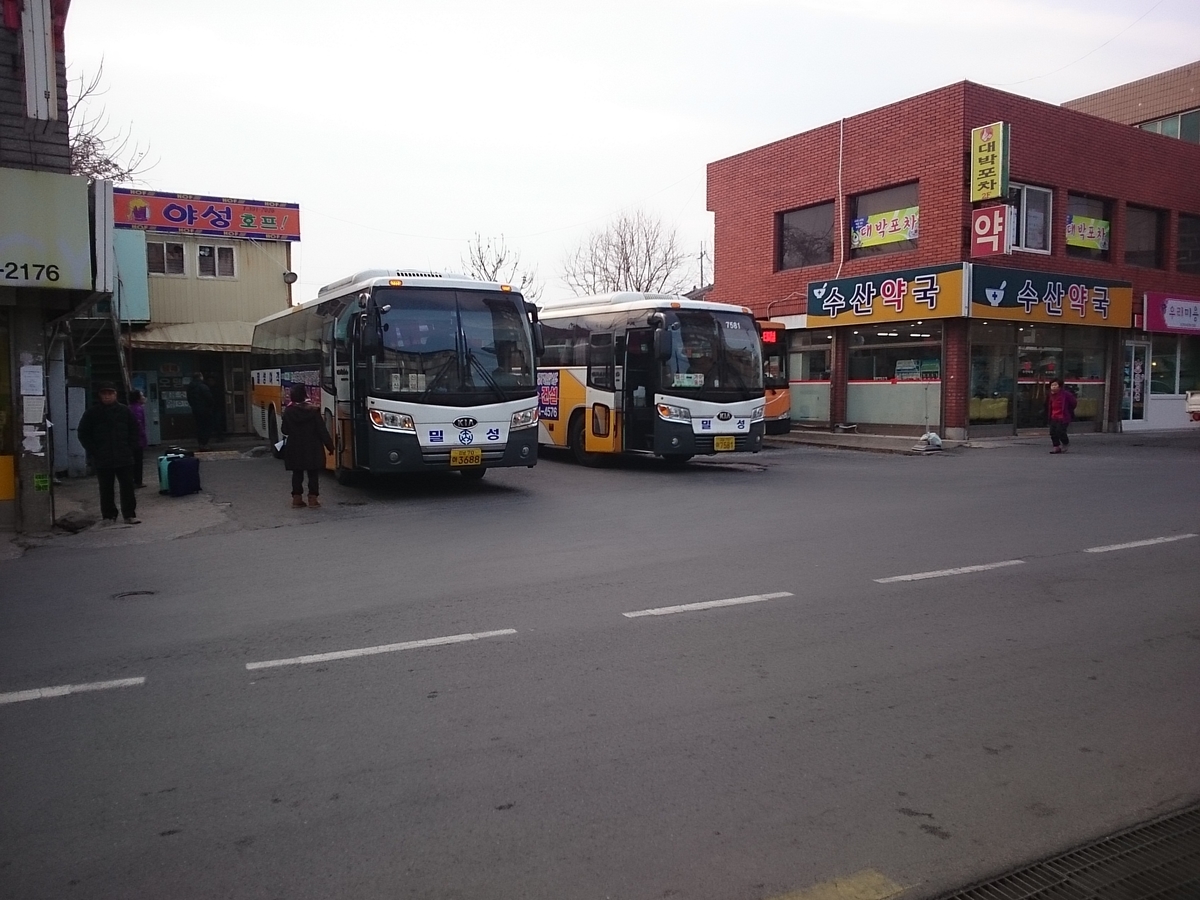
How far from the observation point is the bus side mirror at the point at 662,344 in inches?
647

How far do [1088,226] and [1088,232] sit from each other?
0.16 metres

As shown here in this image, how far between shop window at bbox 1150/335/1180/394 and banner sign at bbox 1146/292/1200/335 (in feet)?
1.82

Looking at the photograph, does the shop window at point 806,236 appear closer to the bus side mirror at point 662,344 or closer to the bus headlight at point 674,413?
the bus side mirror at point 662,344

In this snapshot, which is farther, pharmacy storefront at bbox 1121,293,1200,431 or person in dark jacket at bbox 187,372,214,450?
pharmacy storefront at bbox 1121,293,1200,431

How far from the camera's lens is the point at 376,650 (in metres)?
6.16

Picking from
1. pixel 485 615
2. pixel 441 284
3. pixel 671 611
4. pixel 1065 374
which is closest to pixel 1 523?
pixel 441 284

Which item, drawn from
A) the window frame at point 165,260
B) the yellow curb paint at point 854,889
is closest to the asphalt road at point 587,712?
the yellow curb paint at point 854,889

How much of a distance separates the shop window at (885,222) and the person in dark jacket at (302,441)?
16830 millimetres

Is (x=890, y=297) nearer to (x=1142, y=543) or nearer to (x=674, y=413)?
(x=674, y=413)

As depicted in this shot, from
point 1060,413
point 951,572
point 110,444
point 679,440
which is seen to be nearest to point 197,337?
point 110,444

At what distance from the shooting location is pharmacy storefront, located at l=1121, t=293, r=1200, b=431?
90.8ft

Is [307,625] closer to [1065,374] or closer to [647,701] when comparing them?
[647,701]

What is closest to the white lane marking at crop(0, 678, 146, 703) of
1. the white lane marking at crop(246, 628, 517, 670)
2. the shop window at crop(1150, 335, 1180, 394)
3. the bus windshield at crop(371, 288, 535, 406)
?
the white lane marking at crop(246, 628, 517, 670)

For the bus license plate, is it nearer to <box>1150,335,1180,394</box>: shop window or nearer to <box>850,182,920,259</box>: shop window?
<box>850,182,920,259</box>: shop window
